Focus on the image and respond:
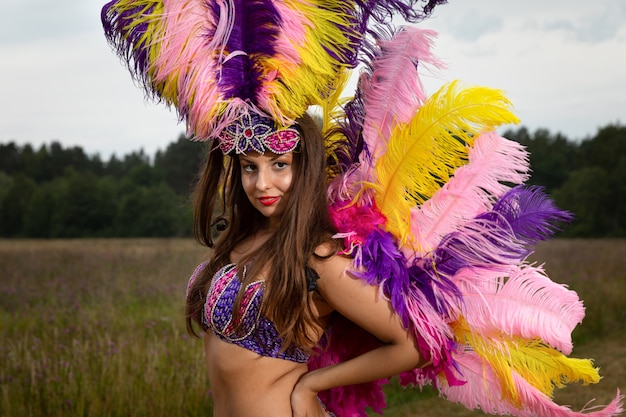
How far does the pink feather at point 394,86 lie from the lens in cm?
233

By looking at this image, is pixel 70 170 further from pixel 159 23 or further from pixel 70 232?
pixel 159 23

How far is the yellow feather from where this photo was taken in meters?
2.35

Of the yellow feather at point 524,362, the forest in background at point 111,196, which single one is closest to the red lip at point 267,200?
the yellow feather at point 524,362

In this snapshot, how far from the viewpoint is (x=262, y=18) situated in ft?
7.29

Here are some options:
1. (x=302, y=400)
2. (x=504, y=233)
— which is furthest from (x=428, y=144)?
(x=302, y=400)

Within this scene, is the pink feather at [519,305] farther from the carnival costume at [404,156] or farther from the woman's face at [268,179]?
the woman's face at [268,179]

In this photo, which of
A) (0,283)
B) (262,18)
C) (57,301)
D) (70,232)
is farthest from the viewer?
(70,232)

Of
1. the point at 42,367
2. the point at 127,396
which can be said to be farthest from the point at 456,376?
the point at 42,367

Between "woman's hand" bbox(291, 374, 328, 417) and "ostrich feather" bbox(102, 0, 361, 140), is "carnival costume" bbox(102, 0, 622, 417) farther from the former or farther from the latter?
"woman's hand" bbox(291, 374, 328, 417)

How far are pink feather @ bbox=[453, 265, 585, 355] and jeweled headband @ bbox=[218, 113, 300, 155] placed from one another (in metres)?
0.77

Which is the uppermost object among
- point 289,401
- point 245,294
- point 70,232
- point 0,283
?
point 245,294

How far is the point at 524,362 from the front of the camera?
2396 millimetres

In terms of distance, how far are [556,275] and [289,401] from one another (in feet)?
28.1

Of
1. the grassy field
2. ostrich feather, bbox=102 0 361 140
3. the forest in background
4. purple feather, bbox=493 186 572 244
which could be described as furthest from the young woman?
the forest in background
